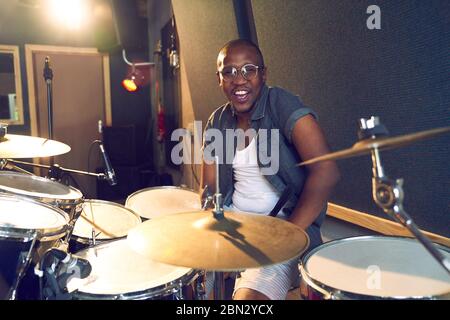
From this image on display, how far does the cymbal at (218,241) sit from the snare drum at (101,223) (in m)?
0.65

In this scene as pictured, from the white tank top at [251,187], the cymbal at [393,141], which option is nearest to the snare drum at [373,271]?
the cymbal at [393,141]

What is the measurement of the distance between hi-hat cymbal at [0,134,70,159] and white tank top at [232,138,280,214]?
0.89 m

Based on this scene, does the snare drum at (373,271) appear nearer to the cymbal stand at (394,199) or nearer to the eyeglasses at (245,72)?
the cymbal stand at (394,199)

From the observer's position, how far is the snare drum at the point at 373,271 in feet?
2.98

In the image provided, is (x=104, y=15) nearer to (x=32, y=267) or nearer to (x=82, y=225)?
(x=82, y=225)

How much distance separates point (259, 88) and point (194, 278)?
850 mm

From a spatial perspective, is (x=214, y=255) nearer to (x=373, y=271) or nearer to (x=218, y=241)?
(x=218, y=241)

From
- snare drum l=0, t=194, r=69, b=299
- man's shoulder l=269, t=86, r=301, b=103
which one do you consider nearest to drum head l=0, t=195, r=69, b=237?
snare drum l=0, t=194, r=69, b=299

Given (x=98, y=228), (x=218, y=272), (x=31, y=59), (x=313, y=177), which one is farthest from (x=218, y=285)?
(x=31, y=59)

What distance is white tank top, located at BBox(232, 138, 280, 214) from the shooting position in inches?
64.1

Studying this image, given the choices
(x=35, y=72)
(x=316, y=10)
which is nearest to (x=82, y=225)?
(x=316, y=10)

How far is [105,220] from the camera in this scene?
6.56ft

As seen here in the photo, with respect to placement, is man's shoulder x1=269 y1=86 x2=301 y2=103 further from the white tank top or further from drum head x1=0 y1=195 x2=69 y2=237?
drum head x1=0 y1=195 x2=69 y2=237

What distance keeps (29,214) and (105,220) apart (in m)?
0.56
